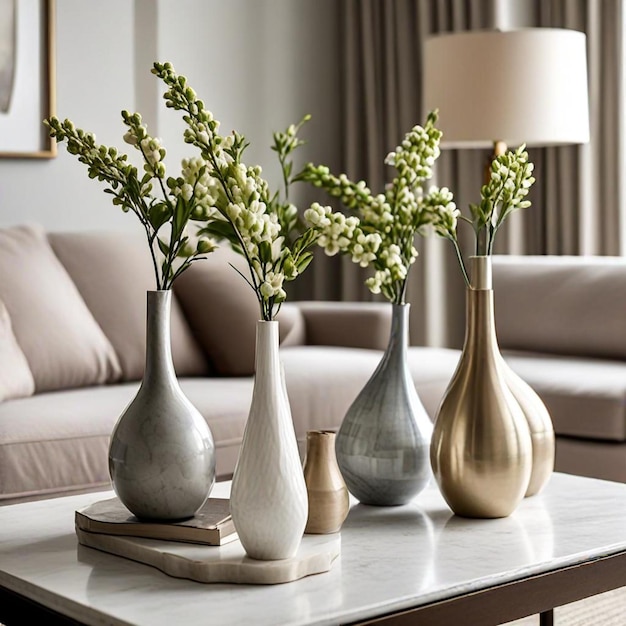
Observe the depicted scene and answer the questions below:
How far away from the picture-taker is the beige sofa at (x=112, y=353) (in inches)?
98.6

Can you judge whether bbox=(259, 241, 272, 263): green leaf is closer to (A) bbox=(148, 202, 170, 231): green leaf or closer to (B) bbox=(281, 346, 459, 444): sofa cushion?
(A) bbox=(148, 202, 170, 231): green leaf

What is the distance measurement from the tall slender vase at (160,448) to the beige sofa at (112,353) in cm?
102

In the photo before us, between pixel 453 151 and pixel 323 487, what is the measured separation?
3.33m

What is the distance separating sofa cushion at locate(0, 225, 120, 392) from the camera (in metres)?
2.96

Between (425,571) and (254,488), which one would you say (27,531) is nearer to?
(254,488)

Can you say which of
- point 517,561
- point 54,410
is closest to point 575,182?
point 54,410

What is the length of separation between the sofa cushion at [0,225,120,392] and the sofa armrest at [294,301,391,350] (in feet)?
2.79

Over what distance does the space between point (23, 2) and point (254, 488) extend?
10.2 feet

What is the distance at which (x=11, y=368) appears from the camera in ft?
9.02

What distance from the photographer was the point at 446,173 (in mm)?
4672

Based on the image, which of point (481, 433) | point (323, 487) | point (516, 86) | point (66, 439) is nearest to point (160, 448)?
point (323, 487)

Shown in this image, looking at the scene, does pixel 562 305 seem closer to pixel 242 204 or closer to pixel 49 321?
pixel 49 321

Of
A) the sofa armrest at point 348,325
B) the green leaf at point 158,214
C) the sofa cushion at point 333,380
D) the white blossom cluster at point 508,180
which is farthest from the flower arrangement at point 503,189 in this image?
the sofa armrest at point 348,325

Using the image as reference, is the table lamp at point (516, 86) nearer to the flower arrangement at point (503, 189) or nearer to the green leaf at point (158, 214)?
the flower arrangement at point (503, 189)
